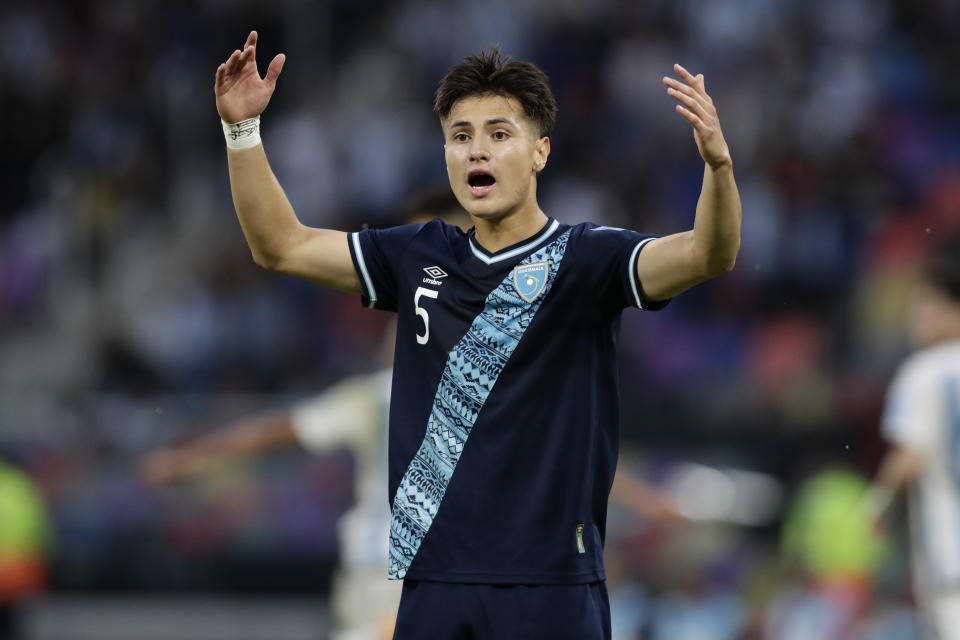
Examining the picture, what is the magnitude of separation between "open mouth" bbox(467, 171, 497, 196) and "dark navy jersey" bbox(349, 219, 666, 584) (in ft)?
0.54

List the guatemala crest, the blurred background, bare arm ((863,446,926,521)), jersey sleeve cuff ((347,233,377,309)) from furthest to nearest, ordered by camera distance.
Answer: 1. the blurred background
2. bare arm ((863,446,926,521))
3. jersey sleeve cuff ((347,233,377,309))
4. the guatemala crest

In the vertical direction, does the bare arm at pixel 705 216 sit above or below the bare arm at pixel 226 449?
above

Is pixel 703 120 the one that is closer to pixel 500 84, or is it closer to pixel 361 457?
pixel 500 84

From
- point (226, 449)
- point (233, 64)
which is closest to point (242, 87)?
point (233, 64)

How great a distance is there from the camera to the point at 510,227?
12.6 feet

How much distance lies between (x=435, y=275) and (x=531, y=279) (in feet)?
0.89

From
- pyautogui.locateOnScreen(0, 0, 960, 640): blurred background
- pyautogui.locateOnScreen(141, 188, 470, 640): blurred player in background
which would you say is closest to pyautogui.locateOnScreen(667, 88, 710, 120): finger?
pyautogui.locateOnScreen(141, 188, 470, 640): blurred player in background

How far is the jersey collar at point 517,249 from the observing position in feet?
12.4

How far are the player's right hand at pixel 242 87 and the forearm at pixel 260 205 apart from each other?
3.8 inches

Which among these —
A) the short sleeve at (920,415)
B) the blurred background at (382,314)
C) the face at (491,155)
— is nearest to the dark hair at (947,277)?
the short sleeve at (920,415)

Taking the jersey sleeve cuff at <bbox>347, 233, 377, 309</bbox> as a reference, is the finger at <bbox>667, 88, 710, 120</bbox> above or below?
above

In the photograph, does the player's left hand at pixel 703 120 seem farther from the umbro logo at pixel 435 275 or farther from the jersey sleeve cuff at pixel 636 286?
the umbro logo at pixel 435 275

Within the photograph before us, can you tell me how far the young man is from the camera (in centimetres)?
362

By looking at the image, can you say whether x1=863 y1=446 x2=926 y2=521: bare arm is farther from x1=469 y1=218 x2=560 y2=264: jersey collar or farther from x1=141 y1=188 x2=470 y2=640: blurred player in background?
x1=469 y1=218 x2=560 y2=264: jersey collar
